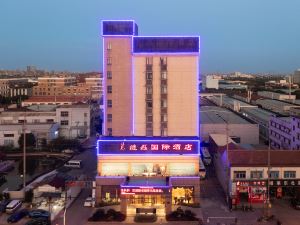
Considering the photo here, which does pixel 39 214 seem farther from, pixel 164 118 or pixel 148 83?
pixel 148 83

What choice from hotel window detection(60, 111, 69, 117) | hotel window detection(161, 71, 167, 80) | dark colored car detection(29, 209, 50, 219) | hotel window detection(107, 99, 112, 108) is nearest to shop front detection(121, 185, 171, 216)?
dark colored car detection(29, 209, 50, 219)

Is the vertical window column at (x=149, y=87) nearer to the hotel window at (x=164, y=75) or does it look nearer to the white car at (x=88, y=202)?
the hotel window at (x=164, y=75)

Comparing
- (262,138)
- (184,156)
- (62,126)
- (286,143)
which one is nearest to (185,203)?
(184,156)

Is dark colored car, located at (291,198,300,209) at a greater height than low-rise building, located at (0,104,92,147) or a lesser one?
lesser

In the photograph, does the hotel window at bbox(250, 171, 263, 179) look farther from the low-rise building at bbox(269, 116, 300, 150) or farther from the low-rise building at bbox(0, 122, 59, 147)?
the low-rise building at bbox(0, 122, 59, 147)

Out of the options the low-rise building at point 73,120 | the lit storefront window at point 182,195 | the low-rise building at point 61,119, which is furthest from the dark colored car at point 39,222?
the low-rise building at point 73,120

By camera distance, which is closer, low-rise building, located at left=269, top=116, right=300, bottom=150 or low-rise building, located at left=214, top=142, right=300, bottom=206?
low-rise building, located at left=214, top=142, right=300, bottom=206

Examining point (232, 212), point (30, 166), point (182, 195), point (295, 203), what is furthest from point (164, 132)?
point (30, 166)
